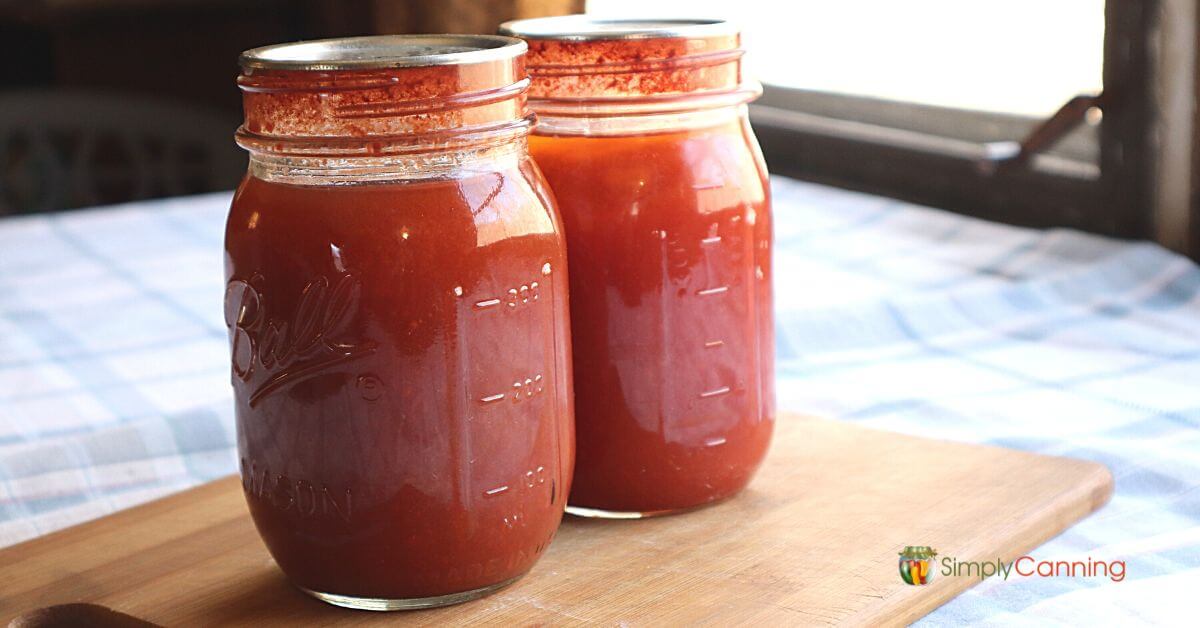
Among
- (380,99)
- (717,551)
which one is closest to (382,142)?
(380,99)

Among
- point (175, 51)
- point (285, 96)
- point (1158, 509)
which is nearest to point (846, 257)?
point (1158, 509)

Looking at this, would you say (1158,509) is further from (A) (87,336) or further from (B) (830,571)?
(A) (87,336)

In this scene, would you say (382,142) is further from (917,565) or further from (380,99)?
(917,565)

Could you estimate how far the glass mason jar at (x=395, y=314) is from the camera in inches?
23.2

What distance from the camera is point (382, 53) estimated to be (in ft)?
2.08

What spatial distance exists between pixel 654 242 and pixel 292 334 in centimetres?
19

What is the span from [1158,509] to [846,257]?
0.66 m

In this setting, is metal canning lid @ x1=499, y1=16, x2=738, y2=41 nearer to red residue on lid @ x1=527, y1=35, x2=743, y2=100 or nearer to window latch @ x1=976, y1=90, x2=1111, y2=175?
red residue on lid @ x1=527, y1=35, x2=743, y2=100

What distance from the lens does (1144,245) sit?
4.26 ft

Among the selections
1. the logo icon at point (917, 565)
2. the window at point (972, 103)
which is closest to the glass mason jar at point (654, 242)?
the logo icon at point (917, 565)

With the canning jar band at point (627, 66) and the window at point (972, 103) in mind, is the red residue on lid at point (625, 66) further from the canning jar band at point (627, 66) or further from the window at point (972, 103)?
the window at point (972, 103)

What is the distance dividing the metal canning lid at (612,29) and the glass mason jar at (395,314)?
0.20 feet

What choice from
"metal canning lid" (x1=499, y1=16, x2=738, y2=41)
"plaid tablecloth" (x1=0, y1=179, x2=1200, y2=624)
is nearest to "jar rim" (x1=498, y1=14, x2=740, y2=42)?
"metal canning lid" (x1=499, y1=16, x2=738, y2=41)

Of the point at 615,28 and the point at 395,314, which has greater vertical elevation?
the point at 615,28
